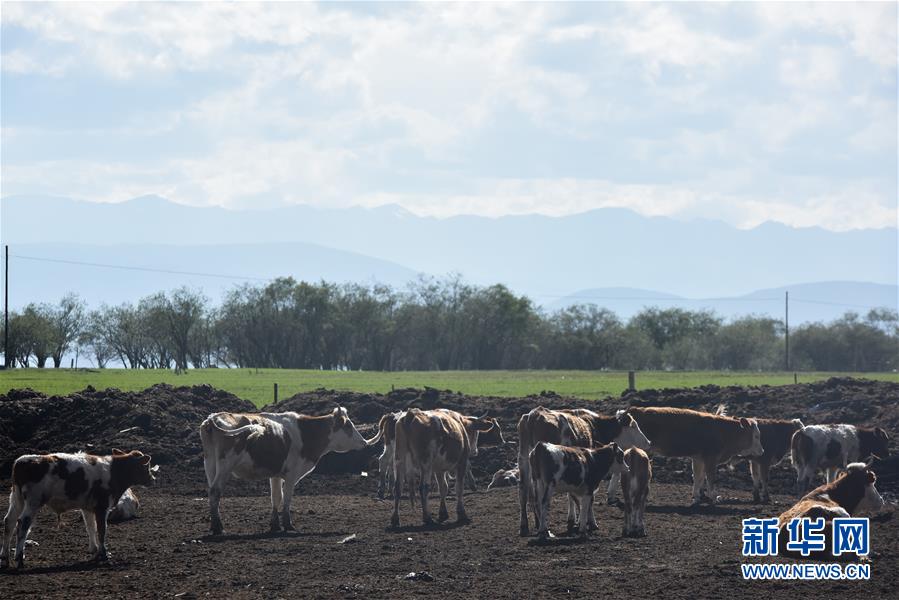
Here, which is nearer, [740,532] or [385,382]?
[740,532]

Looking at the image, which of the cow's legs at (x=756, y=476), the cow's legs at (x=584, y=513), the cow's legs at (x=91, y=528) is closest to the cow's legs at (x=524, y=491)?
the cow's legs at (x=584, y=513)

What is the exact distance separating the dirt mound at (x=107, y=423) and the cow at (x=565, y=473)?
1255cm

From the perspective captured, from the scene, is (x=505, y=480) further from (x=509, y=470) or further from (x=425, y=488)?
(x=425, y=488)

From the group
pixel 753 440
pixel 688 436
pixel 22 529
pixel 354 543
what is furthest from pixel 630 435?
pixel 22 529

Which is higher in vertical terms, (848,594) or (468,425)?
(468,425)

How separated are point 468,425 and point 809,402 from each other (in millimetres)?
16896

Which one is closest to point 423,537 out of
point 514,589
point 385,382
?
point 514,589

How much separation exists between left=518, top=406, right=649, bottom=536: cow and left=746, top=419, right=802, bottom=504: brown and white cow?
328 cm

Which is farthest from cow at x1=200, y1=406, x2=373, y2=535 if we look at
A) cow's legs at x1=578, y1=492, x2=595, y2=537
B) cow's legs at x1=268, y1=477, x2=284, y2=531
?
cow's legs at x1=578, y1=492, x2=595, y2=537

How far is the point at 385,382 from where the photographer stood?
229 feet

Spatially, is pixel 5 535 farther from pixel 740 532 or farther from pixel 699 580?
pixel 740 532

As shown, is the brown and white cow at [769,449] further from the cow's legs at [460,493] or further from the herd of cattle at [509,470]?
the cow's legs at [460,493]

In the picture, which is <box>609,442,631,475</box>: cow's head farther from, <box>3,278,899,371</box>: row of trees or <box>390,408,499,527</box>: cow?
<box>3,278,899,371</box>: row of trees

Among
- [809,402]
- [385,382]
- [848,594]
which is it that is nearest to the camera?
[848,594]
